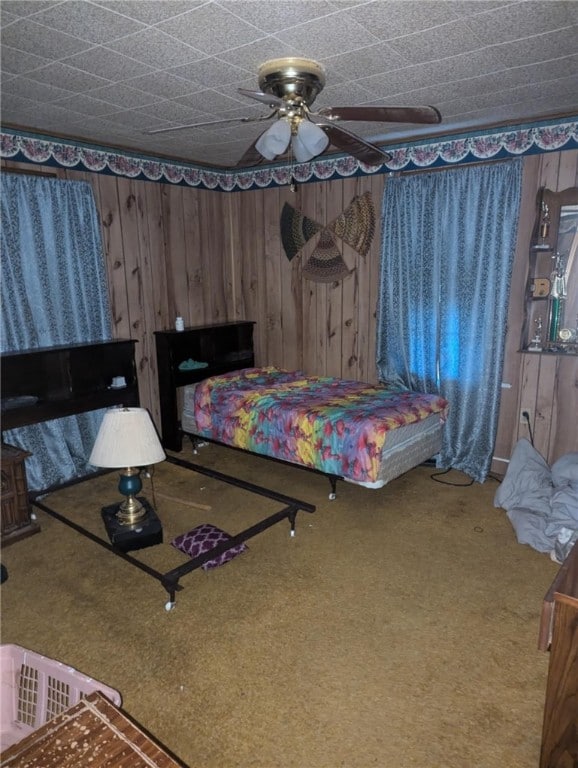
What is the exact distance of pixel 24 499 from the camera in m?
3.47

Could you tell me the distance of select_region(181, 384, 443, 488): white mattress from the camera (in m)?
3.70

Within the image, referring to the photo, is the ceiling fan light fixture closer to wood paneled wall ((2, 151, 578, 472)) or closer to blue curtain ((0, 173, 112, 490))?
wood paneled wall ((2, 151, 578, 472))

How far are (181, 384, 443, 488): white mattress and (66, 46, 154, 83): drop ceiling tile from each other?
2719 millimetres

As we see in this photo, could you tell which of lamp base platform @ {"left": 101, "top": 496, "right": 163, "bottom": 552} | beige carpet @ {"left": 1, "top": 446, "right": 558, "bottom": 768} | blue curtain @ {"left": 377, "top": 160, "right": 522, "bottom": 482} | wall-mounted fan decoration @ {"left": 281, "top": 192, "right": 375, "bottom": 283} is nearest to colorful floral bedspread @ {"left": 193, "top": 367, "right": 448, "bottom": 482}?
blue curtain @ {"left": 377, "top": 160, "right": 522, "bottom": 482}

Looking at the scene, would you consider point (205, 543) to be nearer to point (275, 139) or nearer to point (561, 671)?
point (561, 671)

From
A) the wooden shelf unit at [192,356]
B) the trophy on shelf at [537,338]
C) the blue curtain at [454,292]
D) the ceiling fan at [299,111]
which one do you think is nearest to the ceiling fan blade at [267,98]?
the ceiling fan at [299,111]

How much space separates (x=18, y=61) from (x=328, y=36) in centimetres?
160

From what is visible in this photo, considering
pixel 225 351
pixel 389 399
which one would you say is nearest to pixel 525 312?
pixel 389 399

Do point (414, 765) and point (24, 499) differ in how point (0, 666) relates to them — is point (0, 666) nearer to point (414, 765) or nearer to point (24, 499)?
point (414, 765)

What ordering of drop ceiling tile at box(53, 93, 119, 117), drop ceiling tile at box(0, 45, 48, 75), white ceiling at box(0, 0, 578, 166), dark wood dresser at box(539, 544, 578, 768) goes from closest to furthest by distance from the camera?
dark wood dresser at box(539, 544, 578, 768) < white ceiling at box(0, 0, 578, 166) < drop ceiling tile at box(0, 45, 48, 75) < drop ceiling tile at box(53, 93, 119, 117)

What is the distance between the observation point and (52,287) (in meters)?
4.21

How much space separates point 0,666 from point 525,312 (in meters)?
4.03

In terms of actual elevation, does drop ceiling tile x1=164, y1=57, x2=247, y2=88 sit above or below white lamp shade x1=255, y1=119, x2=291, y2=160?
above

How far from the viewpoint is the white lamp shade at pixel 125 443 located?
269 cm
